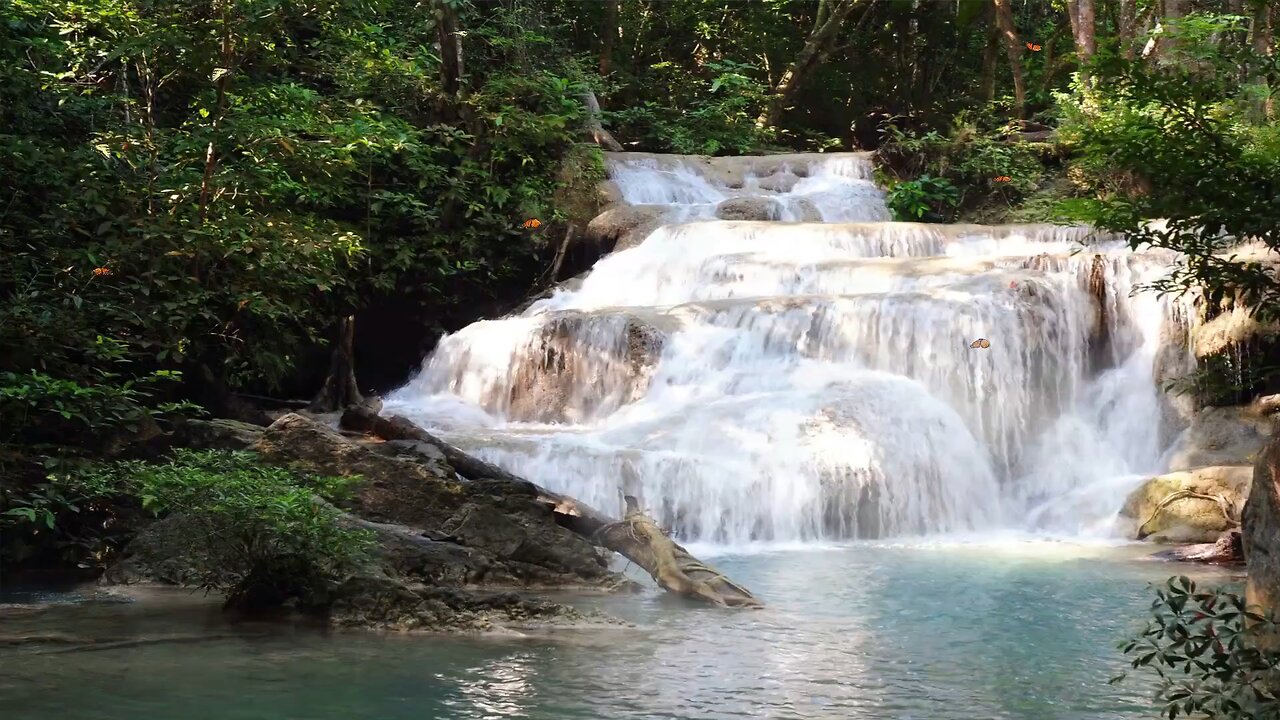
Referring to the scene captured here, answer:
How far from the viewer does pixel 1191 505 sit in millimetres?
10016

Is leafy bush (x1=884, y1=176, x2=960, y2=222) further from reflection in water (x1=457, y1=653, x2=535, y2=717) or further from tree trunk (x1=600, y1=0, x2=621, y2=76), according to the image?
reflection in water (x1=457, y1=653, x2=535, y2=717)

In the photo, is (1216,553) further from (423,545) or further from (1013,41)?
(1013,41)

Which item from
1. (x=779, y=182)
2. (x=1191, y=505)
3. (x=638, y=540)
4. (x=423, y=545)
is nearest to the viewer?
(x=423, y=545)

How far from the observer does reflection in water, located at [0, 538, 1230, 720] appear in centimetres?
466

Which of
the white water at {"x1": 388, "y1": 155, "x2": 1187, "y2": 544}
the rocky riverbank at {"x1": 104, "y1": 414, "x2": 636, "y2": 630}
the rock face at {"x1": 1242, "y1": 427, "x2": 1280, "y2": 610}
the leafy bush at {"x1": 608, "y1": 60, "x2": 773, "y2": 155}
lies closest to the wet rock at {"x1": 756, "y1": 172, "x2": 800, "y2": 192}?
the leafy bush at {"x1": 608, "y1": 60, "x2": 773, "y2": 155}

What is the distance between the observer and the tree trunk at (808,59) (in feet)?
84.7

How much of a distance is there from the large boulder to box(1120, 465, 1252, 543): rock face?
496 centimetres

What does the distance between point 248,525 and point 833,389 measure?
7.05m

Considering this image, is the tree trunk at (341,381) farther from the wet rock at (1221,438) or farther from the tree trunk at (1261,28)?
the tree trunk at (1261,28)

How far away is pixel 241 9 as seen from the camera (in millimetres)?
8836

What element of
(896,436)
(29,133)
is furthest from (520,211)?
(29,133)

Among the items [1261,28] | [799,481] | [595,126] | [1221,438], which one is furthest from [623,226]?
[1261,28]

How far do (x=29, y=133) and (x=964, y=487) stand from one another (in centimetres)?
817

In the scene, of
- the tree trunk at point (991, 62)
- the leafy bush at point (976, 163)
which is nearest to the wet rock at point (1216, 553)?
the leafy bush at point (976, 163)
